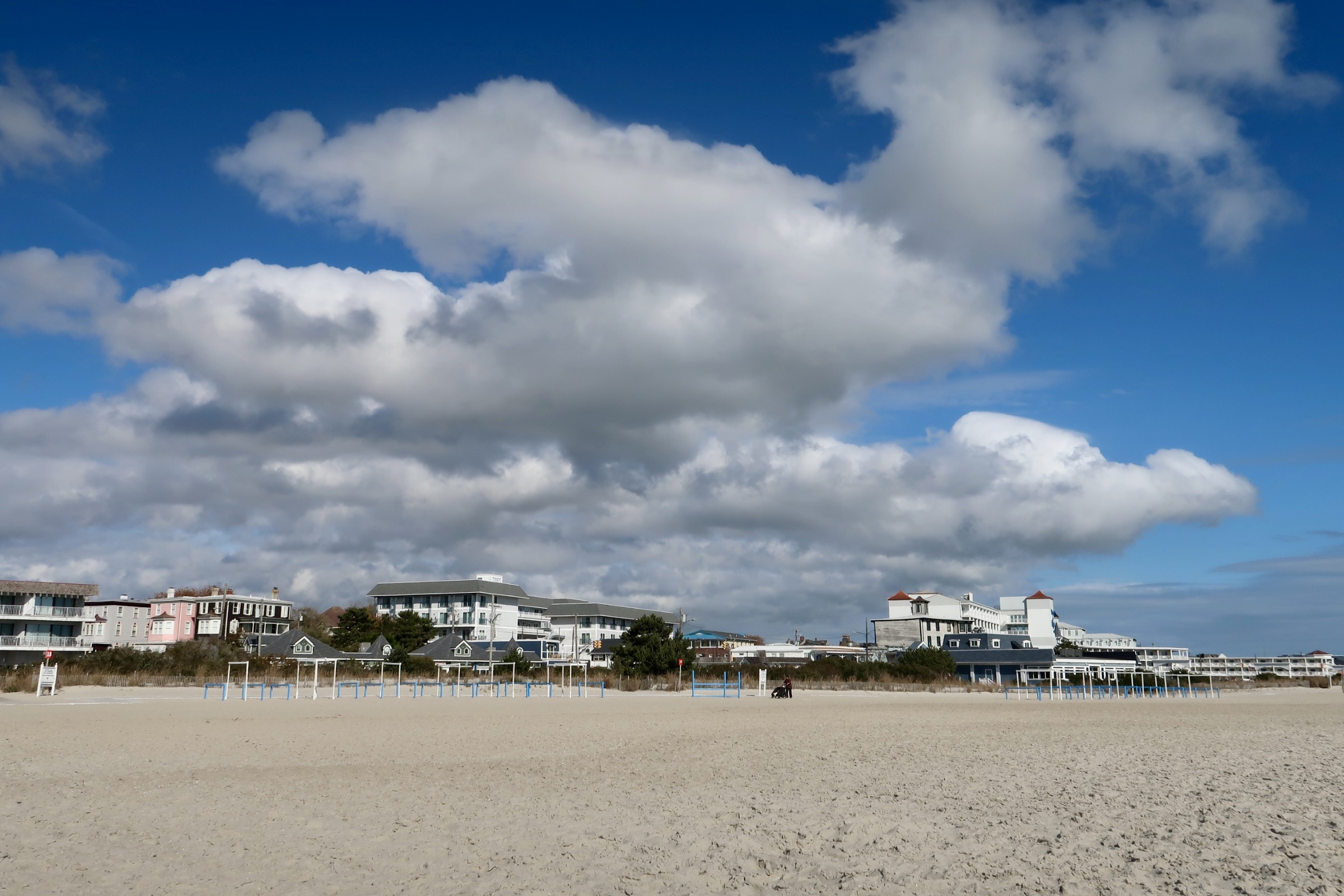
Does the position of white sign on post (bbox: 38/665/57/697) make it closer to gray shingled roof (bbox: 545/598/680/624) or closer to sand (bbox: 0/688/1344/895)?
sand (bbox: 0/688/1344/895)

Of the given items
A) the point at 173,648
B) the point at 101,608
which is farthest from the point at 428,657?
the point at 101,608

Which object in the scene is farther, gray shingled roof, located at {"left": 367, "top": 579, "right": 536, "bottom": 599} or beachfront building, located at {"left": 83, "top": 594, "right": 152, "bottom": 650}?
gray shingled roof, located at {"left": 367, "top": 579, "right": 536, "bottom": 599}

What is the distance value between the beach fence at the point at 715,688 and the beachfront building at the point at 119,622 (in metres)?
54.9

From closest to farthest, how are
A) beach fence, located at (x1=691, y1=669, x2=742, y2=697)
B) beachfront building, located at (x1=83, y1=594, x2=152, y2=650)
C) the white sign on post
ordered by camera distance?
the white sign on post → beach fence, located at (x1=691, y1=669, x2=742, y2=697) → beachfront building, located at (x1=83, y1=594, x2=152, y2=650)

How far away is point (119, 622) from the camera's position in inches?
3671

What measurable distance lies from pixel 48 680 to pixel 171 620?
55.1m

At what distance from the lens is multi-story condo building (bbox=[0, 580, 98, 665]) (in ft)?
240

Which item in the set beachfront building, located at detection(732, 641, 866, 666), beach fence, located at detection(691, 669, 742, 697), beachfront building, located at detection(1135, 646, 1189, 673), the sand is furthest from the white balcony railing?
beachfront building, located at detection(1135, 646, 1189, 673)

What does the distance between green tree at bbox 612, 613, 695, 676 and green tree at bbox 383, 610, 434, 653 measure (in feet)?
80.7

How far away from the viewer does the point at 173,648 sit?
71312mm

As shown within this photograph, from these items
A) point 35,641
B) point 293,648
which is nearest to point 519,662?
point 293,648

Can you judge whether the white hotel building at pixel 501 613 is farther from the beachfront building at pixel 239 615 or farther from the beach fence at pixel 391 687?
the beach fence at pixel 391 687

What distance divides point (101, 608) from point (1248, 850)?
102427mm

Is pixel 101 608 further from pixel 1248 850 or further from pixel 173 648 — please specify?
pixel 1248 850
